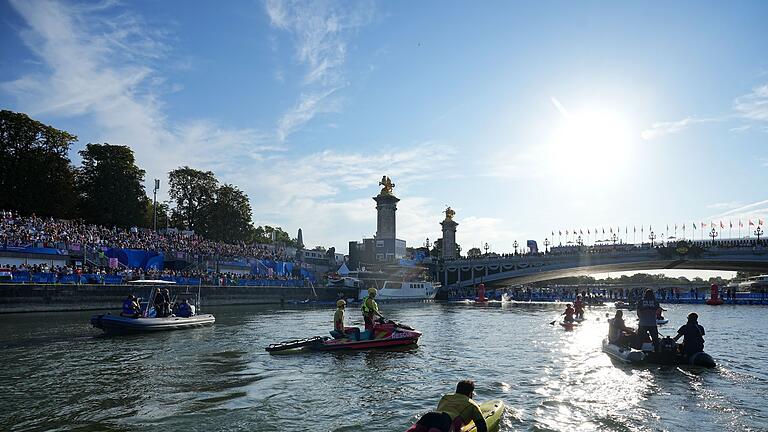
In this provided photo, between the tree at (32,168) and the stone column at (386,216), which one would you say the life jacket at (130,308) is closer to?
the tree at (32,168)

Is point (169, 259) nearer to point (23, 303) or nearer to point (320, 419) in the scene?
point (23, 303)

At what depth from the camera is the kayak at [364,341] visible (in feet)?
79.3

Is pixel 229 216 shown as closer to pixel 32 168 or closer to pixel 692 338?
pixel 32 168

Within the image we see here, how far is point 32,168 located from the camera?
65.7 metres

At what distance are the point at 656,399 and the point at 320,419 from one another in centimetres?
985

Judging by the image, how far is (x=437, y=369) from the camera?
20.8m

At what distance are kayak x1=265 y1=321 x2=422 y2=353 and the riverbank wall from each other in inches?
949

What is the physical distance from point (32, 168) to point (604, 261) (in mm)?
80225

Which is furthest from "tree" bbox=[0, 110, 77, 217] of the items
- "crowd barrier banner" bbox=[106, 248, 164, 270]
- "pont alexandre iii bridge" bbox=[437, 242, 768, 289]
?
"pont alexandre iii bridge" bbox=[437, 242, 768, 289]

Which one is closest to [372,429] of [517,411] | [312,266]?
[517,411]

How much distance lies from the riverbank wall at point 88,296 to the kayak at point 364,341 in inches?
949

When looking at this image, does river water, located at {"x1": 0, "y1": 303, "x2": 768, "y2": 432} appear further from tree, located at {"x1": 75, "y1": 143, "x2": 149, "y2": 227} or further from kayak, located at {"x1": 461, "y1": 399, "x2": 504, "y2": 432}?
tree, located at {"x1": 75, "y1": 143, "x2": 149, "y2": 227}

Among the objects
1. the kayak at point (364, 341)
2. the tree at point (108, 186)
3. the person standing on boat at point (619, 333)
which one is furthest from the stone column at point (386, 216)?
the person standing on boat at point (619, 333)

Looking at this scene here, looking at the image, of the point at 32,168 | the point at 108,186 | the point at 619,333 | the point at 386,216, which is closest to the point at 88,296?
the point at 32,168
